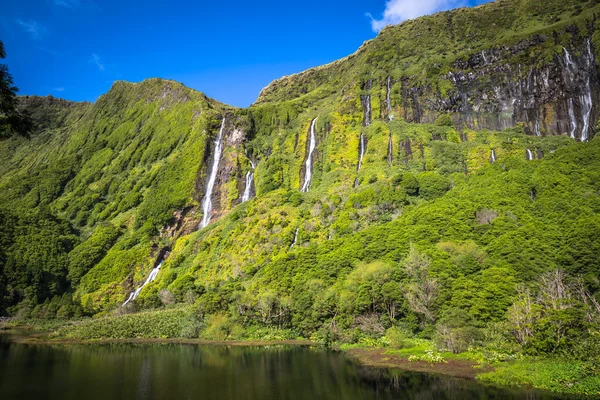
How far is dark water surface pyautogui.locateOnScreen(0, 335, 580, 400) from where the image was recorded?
99.7ft

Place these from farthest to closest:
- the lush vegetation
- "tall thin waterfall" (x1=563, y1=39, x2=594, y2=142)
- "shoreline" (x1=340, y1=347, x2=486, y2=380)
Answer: "tall thin waterfall" (x1=563, y1=39, x2=594, y2=142) < the lush vegetation < "shoreline" (x1=340, y1=347, x2=486, y2=380)

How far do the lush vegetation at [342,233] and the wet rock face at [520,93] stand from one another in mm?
4781

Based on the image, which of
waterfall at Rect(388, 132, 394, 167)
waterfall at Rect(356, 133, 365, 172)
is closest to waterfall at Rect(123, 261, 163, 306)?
waterfall at Rect(356, 133, 365, 172)

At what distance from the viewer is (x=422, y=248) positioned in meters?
61.0

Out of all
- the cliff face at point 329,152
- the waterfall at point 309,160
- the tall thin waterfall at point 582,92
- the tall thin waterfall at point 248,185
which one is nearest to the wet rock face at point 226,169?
the cliff face at point 329,152

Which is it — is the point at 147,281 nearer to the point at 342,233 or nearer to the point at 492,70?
the point at 342,233

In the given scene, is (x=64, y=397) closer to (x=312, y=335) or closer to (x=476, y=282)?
(x=312, y=335)

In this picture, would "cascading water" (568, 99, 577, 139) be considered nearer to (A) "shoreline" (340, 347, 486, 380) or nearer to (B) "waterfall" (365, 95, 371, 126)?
(B) "waterfall" (365, 95, 371, 126)

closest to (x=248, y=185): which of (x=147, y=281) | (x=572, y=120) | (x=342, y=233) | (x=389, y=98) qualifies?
(x=147, y=281)

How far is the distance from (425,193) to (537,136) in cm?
3737

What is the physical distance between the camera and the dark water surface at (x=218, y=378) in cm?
3039

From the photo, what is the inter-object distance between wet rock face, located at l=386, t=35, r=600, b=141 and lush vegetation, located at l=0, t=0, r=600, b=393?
188 inches

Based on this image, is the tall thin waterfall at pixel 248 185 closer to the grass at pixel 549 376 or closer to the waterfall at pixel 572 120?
the waterfall at pixel 572 120

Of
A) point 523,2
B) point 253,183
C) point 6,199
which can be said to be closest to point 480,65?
point 523,2
